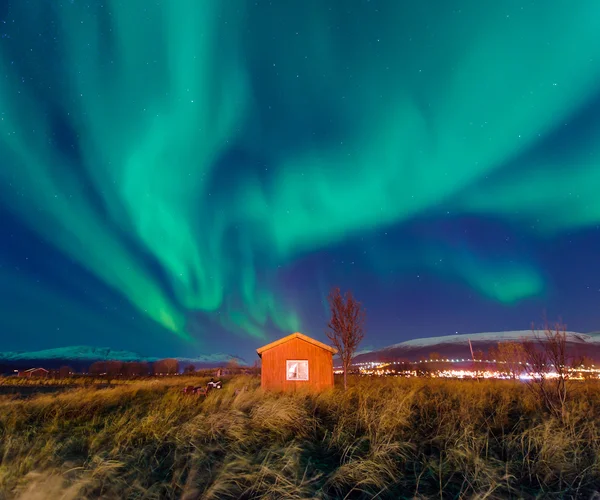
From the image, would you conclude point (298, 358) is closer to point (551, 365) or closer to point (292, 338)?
point (292, 338)

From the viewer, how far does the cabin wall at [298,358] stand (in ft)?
60.4

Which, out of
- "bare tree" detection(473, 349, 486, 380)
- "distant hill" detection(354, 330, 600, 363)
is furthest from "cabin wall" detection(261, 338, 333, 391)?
"distant hill" detection(354, 330, 600, 363)

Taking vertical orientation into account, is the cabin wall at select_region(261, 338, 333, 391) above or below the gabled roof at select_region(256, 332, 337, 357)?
below

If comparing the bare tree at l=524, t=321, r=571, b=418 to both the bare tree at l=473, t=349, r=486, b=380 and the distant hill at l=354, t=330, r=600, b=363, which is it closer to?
the bare tree at l=473, t=349, r=486, b=380

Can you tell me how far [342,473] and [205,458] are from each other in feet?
6.89

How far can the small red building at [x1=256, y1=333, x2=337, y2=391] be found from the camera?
60.4ft

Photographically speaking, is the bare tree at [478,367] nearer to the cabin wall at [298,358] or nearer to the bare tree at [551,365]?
the cabin wall at [298,358]

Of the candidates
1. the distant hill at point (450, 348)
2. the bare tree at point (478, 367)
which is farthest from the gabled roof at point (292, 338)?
the distant hill at point (450, 348)

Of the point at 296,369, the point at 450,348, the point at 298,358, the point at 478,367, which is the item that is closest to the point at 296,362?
the point at 298,358

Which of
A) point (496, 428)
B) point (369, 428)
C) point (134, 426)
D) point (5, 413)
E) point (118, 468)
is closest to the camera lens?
point (118, 468)

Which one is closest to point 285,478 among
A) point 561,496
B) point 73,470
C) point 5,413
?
point 73,470

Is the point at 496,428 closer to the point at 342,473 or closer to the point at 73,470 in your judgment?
the point at 342,473

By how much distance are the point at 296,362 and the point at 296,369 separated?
0.39 m

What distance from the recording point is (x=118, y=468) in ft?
Answer: 15.0
